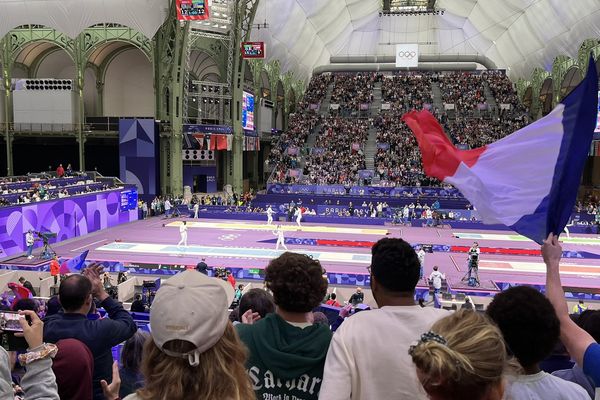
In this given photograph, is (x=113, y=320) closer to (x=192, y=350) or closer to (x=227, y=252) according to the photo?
(x=192, y=350)

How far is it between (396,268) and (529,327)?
814mm

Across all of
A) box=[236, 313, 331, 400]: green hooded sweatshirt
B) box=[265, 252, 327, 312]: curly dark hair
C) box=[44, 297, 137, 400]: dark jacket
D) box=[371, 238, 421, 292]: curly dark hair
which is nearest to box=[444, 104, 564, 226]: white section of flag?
box=[371, 238, 421, 292]: curly dark hair

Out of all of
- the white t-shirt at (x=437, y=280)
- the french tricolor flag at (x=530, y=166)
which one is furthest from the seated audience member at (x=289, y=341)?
the white t-shirt at (x=437, y=280)

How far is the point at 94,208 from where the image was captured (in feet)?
104

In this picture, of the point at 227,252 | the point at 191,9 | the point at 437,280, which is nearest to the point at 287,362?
the point at 437,280

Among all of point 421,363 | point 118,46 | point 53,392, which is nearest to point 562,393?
point 421,363

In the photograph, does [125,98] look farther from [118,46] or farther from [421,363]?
[421,363]

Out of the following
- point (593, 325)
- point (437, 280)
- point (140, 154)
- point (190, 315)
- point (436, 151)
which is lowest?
point (437, 280)

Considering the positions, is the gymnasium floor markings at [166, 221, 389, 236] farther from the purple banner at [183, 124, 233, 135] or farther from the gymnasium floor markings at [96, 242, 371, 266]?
the purple banner at [183, 124, 233, 135]

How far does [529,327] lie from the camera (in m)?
2.93

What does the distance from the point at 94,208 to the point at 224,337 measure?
3122 cm

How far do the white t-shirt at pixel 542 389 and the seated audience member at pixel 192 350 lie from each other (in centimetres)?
133

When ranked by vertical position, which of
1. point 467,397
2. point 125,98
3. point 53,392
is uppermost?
point 125,98

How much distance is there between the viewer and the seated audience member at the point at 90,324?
4.05 meters
